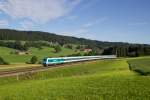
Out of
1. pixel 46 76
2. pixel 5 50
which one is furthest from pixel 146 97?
pixel 5 50

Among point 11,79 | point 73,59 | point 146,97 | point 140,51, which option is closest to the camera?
point 146,97

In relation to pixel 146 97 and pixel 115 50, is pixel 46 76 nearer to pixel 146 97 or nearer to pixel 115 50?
pixel 146 97

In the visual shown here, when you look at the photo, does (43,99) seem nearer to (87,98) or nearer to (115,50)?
(87,98)

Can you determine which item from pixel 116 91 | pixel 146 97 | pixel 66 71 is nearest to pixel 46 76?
pixel 66 71

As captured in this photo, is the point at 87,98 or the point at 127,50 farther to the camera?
the point at 127,50

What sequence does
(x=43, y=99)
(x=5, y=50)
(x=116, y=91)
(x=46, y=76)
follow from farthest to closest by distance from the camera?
(x=5, y=50), (x=46, y=76), (x=116, y=91), (x=43, y=99)

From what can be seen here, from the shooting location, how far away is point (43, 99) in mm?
17281

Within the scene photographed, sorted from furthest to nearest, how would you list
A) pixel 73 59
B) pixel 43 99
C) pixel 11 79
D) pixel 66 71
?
pixel 73 59, pixel 66 71, pixel 11 79, pixel 43 99

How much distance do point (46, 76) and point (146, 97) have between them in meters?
29.0

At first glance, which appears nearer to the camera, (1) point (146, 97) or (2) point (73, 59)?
(1) point (146, 97)

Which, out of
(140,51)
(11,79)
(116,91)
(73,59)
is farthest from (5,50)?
(116,91)

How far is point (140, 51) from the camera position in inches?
6196

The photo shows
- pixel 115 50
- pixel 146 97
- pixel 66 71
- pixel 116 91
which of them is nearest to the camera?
pixel 146 97

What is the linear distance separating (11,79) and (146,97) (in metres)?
23.6
